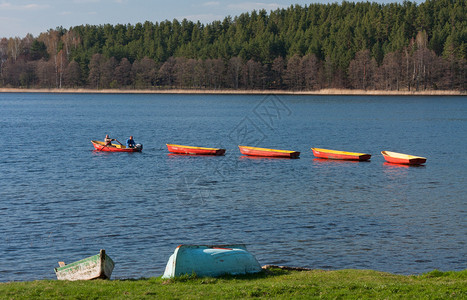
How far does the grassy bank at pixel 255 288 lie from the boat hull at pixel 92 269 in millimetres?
793

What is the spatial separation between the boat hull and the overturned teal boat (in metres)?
1.96

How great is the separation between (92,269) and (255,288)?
551 cm

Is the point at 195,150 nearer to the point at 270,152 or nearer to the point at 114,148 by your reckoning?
the point at 270,152

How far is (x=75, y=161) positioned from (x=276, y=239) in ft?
104

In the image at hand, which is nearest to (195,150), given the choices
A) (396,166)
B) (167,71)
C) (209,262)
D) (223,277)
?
(396,166)

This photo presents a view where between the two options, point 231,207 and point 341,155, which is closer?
point 231,207

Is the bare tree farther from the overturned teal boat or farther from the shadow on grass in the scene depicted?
the overturned teal boat

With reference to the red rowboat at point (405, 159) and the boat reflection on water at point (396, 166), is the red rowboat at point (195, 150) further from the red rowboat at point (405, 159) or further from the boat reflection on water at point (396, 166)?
the red rowboat at point (405, 159)

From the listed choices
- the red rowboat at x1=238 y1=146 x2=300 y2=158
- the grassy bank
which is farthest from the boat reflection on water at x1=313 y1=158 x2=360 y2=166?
the grassy bank

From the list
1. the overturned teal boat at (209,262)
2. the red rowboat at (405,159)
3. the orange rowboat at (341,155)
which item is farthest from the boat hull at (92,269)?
the red rowboat at (405,159)

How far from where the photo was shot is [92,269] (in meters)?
17.2

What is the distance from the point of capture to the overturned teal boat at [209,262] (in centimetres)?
1608

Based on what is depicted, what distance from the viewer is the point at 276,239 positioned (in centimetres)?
2522

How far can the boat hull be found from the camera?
1709 cm
